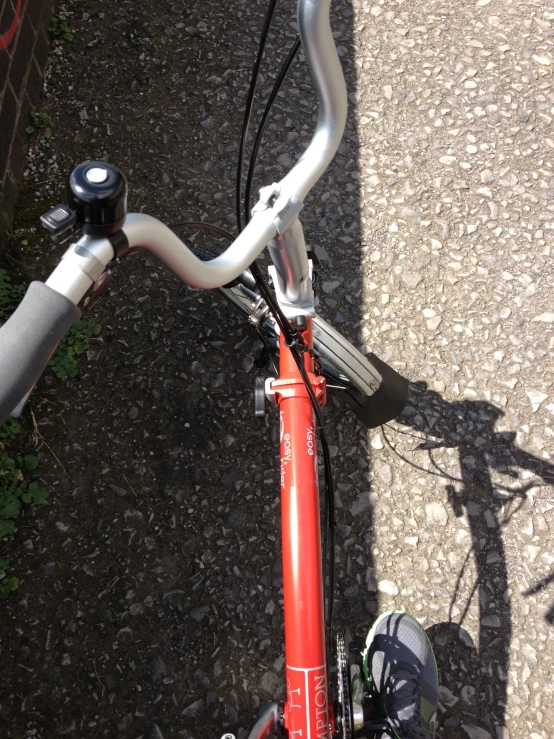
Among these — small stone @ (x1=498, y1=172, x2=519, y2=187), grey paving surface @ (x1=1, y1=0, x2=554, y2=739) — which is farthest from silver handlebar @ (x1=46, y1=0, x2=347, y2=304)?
small stone @ (x1=498, y1=172, x2=519, y2=187)

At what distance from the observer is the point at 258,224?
151 cm

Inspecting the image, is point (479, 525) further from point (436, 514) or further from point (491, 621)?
point (491, 621)

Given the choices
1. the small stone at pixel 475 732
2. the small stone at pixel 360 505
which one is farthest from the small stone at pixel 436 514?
the small stone at pixel 475 732

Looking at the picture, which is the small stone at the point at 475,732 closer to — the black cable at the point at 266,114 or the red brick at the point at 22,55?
the black cable at the point at 266,114

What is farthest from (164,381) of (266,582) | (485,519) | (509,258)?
(509,258)

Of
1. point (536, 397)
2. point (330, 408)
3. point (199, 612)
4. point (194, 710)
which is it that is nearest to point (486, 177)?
point (536, 397)

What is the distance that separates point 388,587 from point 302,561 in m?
0.85

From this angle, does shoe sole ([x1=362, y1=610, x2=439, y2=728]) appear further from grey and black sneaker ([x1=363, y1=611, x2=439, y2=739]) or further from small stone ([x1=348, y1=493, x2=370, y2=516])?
small stone ([x1=348, y1=493, x2=370, y2=516])

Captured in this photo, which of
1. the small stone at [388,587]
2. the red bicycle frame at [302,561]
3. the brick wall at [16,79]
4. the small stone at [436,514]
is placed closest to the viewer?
the red bicycle frame at [302,561]

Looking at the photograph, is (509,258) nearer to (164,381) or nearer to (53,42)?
(164,381)

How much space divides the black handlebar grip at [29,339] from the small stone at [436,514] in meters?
2.19

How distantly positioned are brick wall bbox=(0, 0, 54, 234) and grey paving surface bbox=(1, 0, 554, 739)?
117 mm

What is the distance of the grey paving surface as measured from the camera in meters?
2.56

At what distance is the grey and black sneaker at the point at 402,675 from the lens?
2.35m
